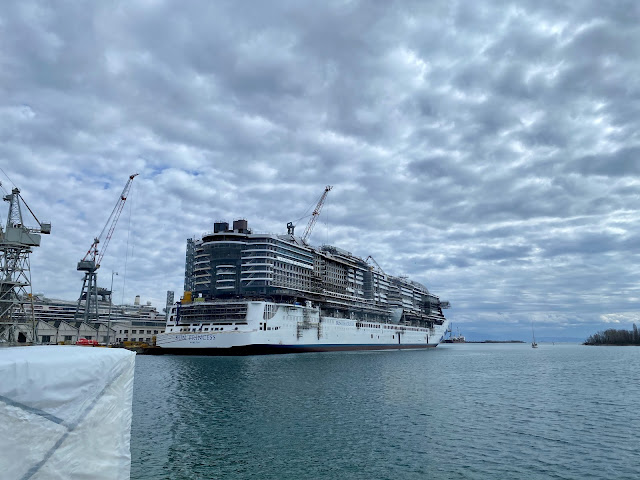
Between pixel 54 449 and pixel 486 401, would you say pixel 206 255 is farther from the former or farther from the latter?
pixel 54 449

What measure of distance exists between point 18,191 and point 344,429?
66106 millimetres

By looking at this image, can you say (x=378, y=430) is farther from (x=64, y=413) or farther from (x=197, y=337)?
(x=197, y=337)

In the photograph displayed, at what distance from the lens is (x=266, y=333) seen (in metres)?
74.5

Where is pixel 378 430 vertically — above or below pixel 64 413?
below

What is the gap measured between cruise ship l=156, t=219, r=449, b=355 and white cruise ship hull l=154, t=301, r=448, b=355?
16 centimetres

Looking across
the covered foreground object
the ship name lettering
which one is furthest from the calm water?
the ship name lettering

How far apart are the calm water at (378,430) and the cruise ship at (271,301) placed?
108ft

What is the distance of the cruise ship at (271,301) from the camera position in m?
74.2

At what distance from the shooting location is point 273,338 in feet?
250

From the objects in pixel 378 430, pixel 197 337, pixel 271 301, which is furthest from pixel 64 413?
pixel 271 301

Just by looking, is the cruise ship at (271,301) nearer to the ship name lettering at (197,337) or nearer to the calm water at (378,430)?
the ship name lettering at (197,337)

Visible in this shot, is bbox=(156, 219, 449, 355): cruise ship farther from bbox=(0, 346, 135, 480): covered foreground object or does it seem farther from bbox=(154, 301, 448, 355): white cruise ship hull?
bbox=(0, 346, 135, 480): covered foreground object

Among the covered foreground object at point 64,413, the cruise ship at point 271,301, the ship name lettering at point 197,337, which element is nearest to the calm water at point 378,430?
the covered foreground object at point 64,413

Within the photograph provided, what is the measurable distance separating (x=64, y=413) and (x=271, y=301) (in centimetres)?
7821
